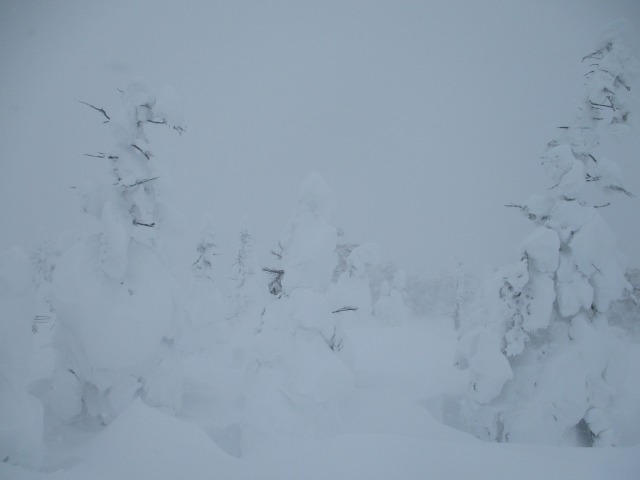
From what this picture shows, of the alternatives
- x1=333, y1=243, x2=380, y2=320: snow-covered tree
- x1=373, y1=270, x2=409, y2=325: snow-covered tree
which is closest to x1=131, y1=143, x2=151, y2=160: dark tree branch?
x1=333, y1=243, x2=380, y2=320: snow-covered tree

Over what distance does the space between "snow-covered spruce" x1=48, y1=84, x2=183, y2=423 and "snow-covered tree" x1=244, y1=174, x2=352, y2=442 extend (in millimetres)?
3440

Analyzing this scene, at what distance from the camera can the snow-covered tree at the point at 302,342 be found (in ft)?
30.1

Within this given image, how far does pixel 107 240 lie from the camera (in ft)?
28.8

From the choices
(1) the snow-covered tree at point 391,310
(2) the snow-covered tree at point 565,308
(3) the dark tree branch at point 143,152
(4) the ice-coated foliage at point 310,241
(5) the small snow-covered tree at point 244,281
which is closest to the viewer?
(3) the dark tree branch at point 143,152

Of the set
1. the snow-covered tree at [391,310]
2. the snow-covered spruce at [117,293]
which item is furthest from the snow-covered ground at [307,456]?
the snow-covered tree at [391,310]

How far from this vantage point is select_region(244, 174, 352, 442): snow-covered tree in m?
9.18

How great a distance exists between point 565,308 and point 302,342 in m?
8.53

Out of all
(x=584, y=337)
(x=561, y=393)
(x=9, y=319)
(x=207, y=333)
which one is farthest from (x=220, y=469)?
(x=207, y=333)

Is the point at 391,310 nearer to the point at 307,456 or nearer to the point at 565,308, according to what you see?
Answer: the point at 565,308

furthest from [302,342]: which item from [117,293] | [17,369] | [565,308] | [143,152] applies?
[565,308]

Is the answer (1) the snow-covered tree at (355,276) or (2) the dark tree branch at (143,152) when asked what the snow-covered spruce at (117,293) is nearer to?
(2) the dark tree branch at (143,152)

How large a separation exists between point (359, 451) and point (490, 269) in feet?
165

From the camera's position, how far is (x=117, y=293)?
29.6ft

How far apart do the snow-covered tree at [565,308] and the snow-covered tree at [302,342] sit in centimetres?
538
